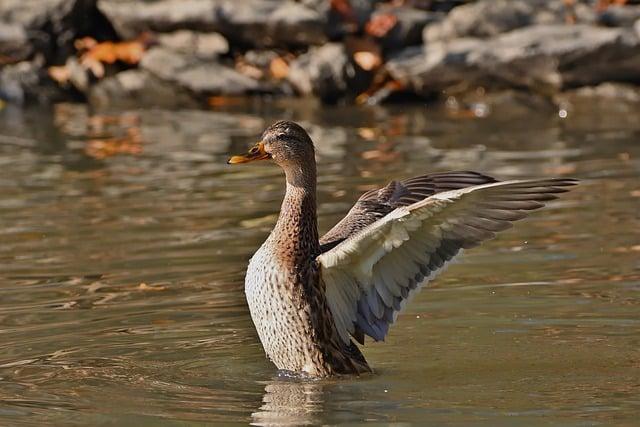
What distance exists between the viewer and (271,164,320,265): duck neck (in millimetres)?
6613

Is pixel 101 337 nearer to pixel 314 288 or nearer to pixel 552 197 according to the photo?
pixel 314 288

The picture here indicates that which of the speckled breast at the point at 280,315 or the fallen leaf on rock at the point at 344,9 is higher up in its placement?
the fallen leaf on rock at the point at 344,9

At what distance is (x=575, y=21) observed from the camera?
50.1ft

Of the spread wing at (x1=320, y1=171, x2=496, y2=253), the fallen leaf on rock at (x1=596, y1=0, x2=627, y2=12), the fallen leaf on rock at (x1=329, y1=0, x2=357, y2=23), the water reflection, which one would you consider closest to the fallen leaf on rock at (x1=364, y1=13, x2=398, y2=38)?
the fallen leaf on rock at (x1=329, y1=0, x2=357, y2=23)

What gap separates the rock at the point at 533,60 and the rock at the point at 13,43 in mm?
4203

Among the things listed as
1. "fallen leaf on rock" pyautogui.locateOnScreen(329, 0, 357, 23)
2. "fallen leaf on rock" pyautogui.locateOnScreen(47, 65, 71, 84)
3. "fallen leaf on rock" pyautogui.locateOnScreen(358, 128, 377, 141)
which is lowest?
"fallen leaf on rock" pyautogui.locateOnScreen(358, 128, 377, 141)

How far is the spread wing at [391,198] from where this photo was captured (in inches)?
270

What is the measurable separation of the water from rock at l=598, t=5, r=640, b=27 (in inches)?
49.7

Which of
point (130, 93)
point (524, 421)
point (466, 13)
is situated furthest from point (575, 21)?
point (524, 421)

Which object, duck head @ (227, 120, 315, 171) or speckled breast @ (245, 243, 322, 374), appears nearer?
speckled breast @ (245, 243, 322, 374)

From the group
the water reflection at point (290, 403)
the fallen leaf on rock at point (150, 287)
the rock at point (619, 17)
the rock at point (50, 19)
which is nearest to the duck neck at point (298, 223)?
the water reflection at point (290, 403)

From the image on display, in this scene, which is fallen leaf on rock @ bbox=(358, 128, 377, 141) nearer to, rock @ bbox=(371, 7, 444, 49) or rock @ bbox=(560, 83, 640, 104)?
rock @ bbox=(371, 7, 444, 49)

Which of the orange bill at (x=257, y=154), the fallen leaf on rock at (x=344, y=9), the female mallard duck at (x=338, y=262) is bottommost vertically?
the female mallard duck at (x=338, y=262)

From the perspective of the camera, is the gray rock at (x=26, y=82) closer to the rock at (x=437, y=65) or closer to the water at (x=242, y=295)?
the water at (x=242, y=295)
